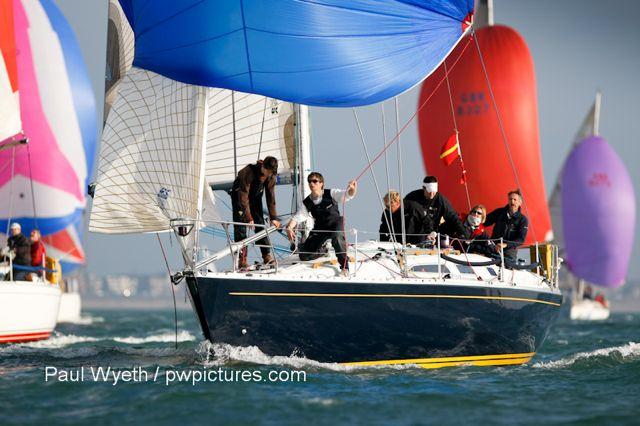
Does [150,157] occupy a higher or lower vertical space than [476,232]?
higher

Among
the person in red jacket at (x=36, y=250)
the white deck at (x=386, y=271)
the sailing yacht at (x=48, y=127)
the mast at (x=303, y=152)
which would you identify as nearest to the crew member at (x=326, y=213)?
the white deck at (x=386, y=271)

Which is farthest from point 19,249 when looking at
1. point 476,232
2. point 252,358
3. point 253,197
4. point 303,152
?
point 476,232

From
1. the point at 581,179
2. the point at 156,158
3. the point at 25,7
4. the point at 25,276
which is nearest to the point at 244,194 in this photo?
the point at 156,158

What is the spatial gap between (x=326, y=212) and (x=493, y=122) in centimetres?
1430

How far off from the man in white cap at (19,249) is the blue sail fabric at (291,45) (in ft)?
22.2

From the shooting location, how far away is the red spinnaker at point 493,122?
83.6ft

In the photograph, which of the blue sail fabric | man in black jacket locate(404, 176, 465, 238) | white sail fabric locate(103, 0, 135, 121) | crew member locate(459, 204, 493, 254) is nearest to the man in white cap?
white sail fabric locate(103, 0, 135, 121)

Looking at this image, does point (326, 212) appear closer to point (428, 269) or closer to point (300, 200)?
point (428, 269)

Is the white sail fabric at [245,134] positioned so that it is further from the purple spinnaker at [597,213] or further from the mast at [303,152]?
the purple spinnaker at [597,213]

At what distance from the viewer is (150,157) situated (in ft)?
43.1

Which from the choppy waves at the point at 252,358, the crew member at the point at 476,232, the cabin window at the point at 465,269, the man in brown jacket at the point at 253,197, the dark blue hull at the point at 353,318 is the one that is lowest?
the choppy waves at the point at 252,358

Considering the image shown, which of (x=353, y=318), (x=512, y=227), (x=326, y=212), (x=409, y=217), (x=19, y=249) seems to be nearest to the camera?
(x=353, y=318)

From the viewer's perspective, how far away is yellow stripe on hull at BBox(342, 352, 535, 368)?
12281 mm

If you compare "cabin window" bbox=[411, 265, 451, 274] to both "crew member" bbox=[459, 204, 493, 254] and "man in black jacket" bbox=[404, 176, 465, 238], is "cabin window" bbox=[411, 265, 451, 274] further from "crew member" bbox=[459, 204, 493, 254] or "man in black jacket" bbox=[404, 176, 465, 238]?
"crew member" bbox=[459, 204, 493, 254]
